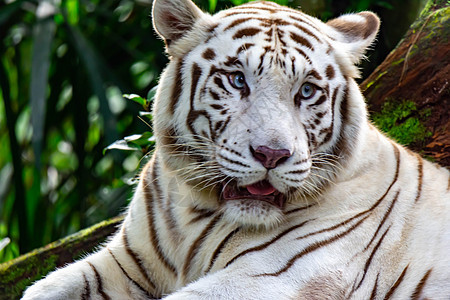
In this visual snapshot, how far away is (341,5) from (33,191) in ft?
9.36

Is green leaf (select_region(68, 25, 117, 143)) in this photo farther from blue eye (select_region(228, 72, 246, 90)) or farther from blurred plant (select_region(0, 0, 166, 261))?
blue eye (select_region(228, 72, 246, 90))

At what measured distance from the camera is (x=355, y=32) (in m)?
2.51

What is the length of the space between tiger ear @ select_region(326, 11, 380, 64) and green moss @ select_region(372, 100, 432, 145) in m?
0.90

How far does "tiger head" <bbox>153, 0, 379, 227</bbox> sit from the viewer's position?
6.84 feet

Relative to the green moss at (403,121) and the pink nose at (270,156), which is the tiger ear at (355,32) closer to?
the pink nose at (270,156)

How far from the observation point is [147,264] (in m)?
2.50

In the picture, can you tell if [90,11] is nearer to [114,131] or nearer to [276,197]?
[114,131]

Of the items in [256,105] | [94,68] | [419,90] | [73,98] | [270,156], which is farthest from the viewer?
[73,98]

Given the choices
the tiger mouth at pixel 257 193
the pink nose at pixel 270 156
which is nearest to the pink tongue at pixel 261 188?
the tiger mouth at pixel 257 193

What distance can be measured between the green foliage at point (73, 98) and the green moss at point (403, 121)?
1.32 metres

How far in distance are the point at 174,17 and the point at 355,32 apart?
2.42 ft

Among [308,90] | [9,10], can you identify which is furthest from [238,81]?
[9,10]

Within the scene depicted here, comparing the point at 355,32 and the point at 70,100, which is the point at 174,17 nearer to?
the point at 355,32

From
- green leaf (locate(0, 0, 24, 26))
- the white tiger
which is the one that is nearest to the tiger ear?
the white tiger
